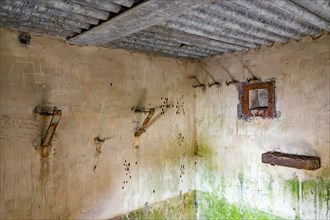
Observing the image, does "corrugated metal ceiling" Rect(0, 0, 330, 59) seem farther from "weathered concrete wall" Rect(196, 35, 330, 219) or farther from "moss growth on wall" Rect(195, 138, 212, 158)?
"moss growth on wall" Rect(195, 138, 212, 158)

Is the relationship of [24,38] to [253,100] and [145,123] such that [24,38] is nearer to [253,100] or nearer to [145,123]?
[145,123]

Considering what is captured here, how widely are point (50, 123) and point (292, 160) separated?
6.61 feet

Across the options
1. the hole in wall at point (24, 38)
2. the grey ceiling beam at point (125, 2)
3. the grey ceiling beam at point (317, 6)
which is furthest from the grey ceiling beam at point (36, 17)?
the grey ceiling beam at point (317, 6)

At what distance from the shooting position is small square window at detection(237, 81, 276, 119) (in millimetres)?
2666

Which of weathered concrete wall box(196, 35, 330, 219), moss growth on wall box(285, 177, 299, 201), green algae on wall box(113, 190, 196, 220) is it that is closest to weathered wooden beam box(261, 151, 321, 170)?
weathered concrete wall box(196, 35, 330, 219)

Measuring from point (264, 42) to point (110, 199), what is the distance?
2073 mm

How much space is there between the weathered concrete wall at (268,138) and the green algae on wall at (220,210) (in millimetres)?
10

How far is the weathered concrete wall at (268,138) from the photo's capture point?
7.45 feet

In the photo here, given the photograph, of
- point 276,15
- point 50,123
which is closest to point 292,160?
point 276,15

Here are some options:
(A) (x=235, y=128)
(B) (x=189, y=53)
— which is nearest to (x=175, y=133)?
(A) (x=235, y=128)

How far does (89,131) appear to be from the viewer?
237 cm

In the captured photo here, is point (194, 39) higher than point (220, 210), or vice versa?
point (194, 39)

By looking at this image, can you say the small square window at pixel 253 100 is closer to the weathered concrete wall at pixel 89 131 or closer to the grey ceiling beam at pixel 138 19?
the weathered concrete wall at pixel 89 131

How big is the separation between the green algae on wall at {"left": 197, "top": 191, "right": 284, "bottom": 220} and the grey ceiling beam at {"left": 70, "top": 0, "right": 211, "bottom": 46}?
209 cm
